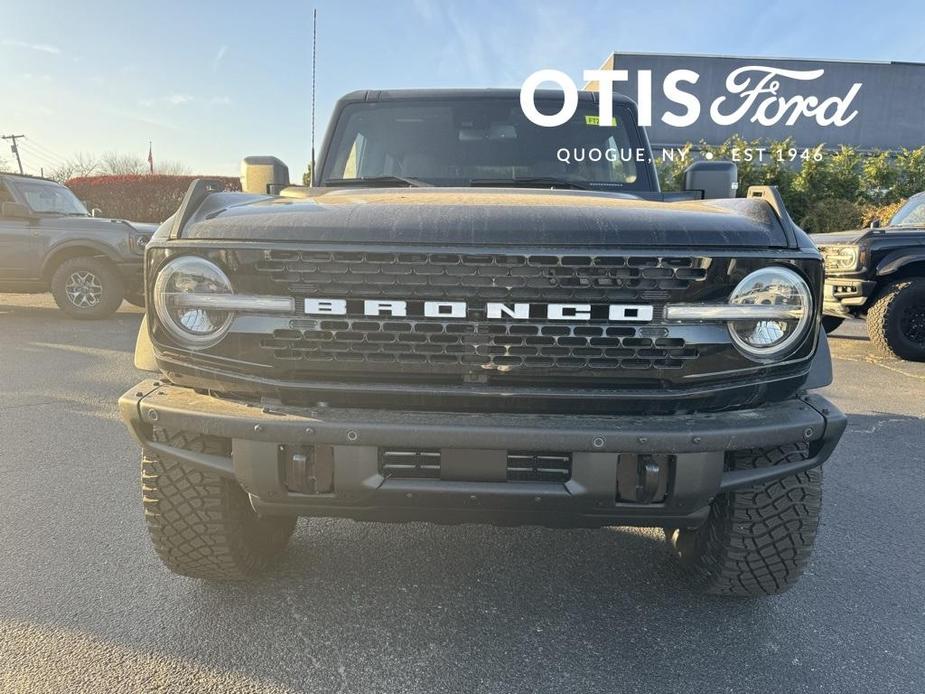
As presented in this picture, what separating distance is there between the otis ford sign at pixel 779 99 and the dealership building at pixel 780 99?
4 cm

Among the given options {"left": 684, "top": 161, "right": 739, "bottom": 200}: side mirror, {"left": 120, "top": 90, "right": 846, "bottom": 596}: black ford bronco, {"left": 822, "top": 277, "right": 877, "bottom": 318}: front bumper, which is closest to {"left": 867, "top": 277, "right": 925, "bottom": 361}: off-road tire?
{"left": 822, "top": 277, "right": 877, "bottom": 318}: front bumper

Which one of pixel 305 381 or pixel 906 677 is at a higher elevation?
pixel 305 381

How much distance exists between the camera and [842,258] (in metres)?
6.98

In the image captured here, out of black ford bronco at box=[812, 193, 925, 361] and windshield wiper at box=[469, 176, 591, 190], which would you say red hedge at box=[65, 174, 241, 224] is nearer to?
black ford bronco at box=[812, 193, 925, 361]

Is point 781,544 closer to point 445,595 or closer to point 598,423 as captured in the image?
point 598,423

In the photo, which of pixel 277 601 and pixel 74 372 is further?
pixel 74 372

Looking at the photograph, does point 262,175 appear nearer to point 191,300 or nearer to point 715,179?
point 191,300

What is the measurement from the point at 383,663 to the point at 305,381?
89 centimetres

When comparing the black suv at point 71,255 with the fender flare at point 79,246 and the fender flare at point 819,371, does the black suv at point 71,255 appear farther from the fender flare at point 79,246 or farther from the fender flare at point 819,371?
the fender flare at point 819,371

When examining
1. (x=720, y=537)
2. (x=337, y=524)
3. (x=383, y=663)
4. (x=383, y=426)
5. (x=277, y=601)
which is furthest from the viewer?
(x=337, y=524)

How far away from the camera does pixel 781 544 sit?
2.15m

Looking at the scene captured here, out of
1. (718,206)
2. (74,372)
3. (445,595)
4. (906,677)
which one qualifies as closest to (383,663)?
(445,595)

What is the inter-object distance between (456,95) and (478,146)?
0.34 m

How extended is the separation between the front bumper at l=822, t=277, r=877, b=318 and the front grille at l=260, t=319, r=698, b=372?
5675 millimetres
